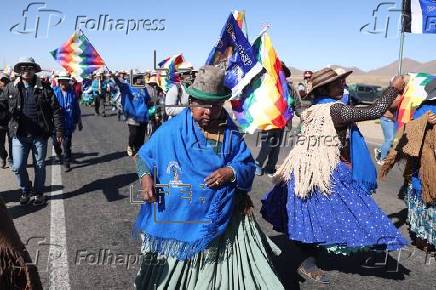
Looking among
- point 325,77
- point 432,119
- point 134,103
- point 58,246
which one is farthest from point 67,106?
point 432,119

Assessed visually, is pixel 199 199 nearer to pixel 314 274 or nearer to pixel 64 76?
pixel 314 274

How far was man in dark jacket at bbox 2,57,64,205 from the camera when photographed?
5.92 meters

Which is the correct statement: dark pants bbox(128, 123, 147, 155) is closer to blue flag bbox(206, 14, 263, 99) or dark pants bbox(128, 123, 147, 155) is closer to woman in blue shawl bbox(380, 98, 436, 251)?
blue flag bbox(206, 14, 263, 99)

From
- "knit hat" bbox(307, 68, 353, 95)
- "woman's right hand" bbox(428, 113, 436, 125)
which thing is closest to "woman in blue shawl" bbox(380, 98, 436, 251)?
"woman's right hand" bbox(428, 113, 436, 125)

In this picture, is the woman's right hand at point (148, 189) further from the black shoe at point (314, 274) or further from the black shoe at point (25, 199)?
the black shoe at point (25, 199)

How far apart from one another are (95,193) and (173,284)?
4286 mm

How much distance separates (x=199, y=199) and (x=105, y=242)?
2.25 metres

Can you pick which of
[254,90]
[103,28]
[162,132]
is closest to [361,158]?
[162,132]

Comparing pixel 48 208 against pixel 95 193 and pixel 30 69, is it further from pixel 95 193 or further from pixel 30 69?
pixel 30 69

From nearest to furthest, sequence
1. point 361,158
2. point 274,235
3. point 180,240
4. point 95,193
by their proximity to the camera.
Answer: point 180,240, point 361,158, point 274,235, point 95,193

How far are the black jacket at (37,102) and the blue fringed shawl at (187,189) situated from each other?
357 cm

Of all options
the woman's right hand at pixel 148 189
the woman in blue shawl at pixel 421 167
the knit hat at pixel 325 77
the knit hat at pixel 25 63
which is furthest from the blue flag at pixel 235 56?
the knit hat at pixel 25 63

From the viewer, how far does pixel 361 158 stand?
399 centimetres

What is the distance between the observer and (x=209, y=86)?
2.96 meters
